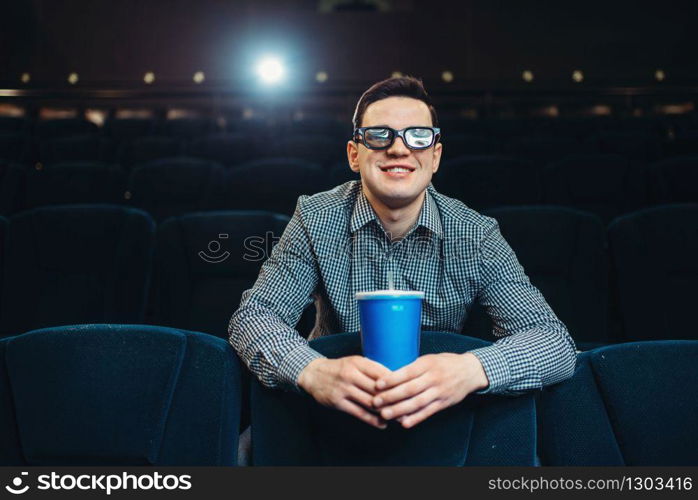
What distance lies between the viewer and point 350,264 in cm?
130

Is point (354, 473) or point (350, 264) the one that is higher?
point (350, 264)

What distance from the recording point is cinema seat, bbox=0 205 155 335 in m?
1.85

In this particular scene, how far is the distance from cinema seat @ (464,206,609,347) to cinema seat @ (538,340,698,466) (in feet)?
2.54

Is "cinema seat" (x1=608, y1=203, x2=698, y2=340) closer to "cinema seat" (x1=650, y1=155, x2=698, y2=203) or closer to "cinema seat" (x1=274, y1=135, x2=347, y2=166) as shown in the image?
"cinema seat" (x1=650, y1=155, x2=698, y2=203)

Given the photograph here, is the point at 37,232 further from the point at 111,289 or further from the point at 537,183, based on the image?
the point at 537,183

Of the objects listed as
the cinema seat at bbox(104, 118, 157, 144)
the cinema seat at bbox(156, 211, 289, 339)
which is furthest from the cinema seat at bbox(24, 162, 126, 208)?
the cinema seat at bbox(104, 118, 157, 144)

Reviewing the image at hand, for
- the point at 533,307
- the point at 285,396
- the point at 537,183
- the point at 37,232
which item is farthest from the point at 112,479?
the point at 537,183

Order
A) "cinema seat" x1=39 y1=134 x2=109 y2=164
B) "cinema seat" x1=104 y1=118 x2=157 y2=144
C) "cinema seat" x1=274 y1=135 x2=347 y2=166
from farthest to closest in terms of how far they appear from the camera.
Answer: "cinema seat" x1=104 y1=118 x2=157 y2=144 → "cinema seat" x1=39 y1=134 x2=109 y2=164 → "cinema seat" x1=274 y1=135 x2=347 y2=166

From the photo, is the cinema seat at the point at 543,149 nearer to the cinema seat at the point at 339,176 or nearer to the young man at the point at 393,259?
the cinema seat at the point at 339,176

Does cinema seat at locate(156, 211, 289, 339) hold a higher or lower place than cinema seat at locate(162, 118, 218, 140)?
lower

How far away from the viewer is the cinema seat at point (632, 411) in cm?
96

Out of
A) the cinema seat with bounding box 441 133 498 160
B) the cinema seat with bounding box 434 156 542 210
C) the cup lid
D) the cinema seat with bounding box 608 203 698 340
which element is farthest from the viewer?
the cinema seat with bounding box 441 133 498 160

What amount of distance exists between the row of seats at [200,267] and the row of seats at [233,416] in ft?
2.57

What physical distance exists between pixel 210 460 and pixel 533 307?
0.58 meters
